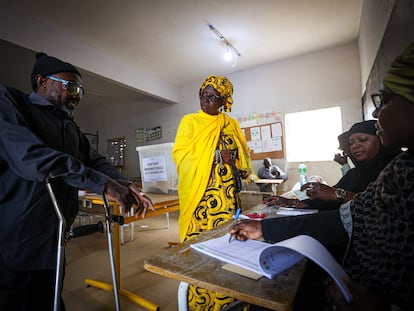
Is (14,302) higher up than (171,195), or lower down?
lower down

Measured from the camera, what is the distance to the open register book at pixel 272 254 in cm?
45

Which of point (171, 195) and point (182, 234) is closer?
point (182, 234)

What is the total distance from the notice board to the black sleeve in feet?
12.5

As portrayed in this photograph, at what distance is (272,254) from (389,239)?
0.34 m

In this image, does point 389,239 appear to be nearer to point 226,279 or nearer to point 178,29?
point 226,279

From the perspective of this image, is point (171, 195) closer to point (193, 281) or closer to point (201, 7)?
point (193, 281)

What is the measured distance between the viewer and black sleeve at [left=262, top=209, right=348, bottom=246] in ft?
2.43

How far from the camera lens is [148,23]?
10.4 ft

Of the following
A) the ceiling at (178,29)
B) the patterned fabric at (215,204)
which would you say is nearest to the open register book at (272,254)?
the patterned fabric at (215,204)

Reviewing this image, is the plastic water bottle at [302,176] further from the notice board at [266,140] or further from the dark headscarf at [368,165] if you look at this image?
the dark headscarf at [368,165]

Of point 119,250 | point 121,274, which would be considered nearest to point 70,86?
point 119,250

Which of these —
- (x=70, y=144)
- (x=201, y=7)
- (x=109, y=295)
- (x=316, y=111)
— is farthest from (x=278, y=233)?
(x=316, y=111)

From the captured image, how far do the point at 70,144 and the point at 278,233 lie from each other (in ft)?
3.51

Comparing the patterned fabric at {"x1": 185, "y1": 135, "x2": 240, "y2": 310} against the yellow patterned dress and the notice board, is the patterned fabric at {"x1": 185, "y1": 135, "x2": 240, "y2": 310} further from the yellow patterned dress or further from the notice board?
the notice board
